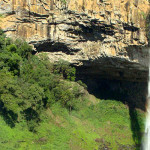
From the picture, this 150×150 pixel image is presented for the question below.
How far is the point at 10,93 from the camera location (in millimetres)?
20141

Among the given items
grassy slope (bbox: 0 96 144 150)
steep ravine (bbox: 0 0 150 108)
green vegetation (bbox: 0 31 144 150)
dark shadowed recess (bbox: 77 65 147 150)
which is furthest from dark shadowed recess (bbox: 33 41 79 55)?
dark shadowed recess (bbox: 77 65 147 150)

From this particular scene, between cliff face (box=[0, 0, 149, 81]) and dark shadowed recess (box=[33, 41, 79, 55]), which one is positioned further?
dark shadowed recess (box=[33, 41, 79, 55])

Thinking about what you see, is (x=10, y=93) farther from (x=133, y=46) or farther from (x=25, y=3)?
(x=133, y=46)

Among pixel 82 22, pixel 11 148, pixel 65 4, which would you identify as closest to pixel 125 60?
pixel 82 22

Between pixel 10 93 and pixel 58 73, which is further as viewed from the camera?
pixel 58 73

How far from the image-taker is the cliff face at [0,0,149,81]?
76.9 feet

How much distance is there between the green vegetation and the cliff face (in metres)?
1.23

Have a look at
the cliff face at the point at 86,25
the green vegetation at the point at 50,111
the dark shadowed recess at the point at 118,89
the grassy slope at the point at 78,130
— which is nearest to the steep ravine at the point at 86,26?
the cliff face at the point at 86,25

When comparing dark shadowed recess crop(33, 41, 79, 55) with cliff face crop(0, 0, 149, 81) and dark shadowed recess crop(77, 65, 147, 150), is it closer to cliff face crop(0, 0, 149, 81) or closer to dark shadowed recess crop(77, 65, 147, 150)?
cliff face crop(0, 0, 149, 81)

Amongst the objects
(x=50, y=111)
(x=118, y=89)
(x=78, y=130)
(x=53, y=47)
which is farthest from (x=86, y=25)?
(x=118, y=89)

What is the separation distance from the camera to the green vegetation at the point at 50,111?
19906 millimetres

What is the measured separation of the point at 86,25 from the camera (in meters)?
23.7

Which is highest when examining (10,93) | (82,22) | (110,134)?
(82,22)

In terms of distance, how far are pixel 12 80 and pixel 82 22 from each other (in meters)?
6.15
